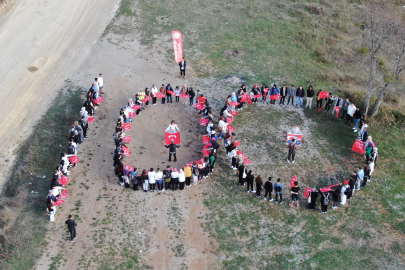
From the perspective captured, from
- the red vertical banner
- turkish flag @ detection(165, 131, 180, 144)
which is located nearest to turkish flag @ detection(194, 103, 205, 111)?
the red vertical banner

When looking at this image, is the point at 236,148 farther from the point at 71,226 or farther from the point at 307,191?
the point at 71,226

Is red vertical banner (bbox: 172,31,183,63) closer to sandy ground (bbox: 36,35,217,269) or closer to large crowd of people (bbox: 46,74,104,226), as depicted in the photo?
sandy ground (bbox: 36,35,217,269)

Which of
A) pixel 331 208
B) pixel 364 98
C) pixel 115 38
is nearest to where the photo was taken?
pixel 331 208

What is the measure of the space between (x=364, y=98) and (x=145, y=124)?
14.6m

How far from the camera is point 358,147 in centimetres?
2759

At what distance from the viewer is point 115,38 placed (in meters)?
37.8

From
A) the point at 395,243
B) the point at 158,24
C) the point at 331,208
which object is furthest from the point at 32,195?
the point at 158,24

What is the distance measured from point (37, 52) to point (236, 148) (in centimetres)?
1758

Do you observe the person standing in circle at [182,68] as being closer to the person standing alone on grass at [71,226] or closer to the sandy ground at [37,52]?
the sandy ground at [37,52]

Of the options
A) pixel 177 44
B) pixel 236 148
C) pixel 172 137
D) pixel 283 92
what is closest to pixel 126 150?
pixel 172 137

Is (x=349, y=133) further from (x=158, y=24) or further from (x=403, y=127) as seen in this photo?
(x=158, y=24)

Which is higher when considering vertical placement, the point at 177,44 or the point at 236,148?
the point at 177,44

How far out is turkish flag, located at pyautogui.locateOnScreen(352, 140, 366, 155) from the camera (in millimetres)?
27453

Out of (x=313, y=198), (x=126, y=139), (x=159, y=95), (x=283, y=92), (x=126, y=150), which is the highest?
(x=283, y=92)
